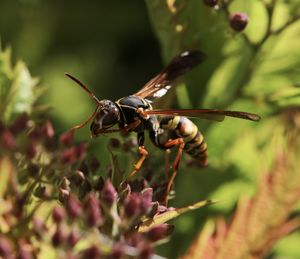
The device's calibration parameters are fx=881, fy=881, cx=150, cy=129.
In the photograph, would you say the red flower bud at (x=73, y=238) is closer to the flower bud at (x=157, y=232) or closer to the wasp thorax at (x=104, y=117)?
the flower bud at (x=157, y=232)

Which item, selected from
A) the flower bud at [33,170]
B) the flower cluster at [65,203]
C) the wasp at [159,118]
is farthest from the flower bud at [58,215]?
the wasp at [159,118]

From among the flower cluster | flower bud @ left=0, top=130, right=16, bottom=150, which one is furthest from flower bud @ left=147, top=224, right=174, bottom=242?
flower bud @ left=0, top=130, right=16, bottom=150

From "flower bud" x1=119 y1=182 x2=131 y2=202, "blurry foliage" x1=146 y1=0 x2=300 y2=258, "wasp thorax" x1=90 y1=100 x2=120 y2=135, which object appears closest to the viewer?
"flower bud" x1=119 y1=182 x2=131 y2=202

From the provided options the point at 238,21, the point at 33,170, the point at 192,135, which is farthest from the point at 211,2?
the point at 33,170

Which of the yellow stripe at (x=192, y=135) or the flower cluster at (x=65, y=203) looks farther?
the yellow stripe at (x=192, y=135)

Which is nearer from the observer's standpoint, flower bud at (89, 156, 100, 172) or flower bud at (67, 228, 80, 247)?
flower bud at (67, 228, 80, 247)

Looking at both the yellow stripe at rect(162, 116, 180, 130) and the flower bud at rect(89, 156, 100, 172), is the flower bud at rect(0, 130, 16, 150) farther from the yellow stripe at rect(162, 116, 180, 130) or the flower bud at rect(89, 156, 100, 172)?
the yellow stripe at rect(162, 116, 180, 130)

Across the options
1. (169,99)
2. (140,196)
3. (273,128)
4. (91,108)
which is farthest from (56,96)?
(140,196)

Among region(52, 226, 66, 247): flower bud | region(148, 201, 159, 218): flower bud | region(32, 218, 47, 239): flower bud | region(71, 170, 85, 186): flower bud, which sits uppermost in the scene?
region(32, 218, 47, 239): flower bud

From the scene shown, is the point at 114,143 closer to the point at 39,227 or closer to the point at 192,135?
the point at 192,135
